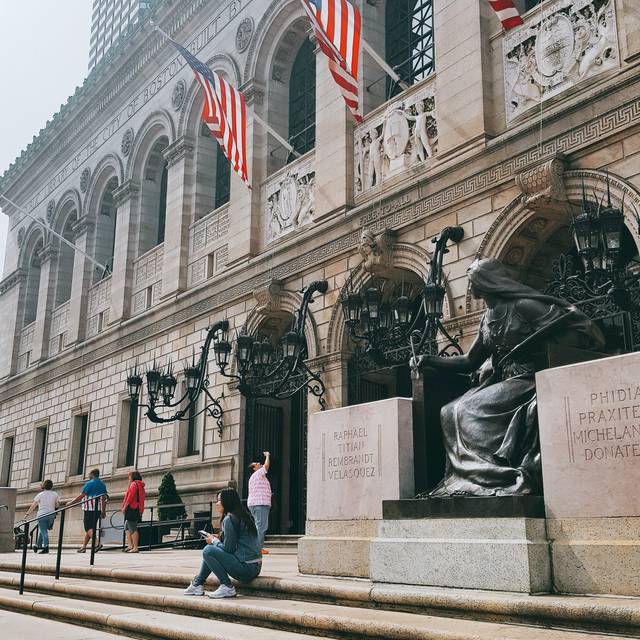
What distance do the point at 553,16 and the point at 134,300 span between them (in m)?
17.4

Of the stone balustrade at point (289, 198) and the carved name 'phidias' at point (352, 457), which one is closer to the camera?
the carved name 'phidias' at point (352, 457)

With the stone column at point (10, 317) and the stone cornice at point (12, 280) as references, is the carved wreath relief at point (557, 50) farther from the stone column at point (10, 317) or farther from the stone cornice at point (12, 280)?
the stone cornice at point (12, 280)

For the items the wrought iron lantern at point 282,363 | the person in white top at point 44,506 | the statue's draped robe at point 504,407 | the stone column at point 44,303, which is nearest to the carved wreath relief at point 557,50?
the wrought iron lantern at point 282,363

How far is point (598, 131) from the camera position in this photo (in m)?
12.6

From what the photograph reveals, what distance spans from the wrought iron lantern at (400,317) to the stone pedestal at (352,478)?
15.3ft

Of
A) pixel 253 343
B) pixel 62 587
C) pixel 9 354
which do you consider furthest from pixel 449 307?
pixel 9 354

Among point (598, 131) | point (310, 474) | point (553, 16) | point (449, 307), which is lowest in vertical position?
point (310, 474)

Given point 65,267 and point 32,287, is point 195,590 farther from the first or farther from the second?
point 32,287

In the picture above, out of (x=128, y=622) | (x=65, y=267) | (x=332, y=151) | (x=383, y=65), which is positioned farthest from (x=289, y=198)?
(x=65, y=267)

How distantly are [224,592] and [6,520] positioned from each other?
46.0 feet

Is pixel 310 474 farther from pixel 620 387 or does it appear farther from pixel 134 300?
pixel 134 300

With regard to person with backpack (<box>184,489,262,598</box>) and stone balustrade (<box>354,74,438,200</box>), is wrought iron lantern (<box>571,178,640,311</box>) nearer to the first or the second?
person with backpack (<box>184,489,262,598</box>)

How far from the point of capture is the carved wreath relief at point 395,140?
16141 millimetres

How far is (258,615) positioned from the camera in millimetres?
6770
